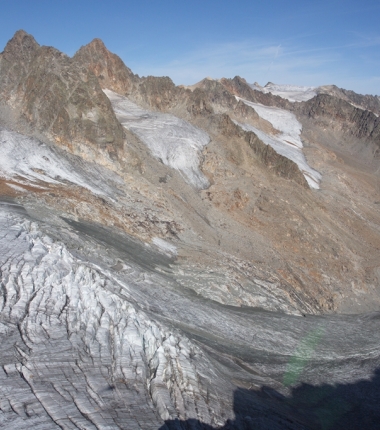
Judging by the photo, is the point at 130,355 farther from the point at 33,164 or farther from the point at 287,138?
the point at 287,138

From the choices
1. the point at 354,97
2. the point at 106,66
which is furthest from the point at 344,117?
the point at 106,66

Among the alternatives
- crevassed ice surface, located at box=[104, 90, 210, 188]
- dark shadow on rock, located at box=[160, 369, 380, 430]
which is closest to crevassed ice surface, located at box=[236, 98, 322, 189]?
crevassed ice surface, located at box=[104, 90, 210, 188]

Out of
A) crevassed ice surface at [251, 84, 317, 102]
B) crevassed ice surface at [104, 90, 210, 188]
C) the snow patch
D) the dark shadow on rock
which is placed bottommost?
the dark shadow on rock

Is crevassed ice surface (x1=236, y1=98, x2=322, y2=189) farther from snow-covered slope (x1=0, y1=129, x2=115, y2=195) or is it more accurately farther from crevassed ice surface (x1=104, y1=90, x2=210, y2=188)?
snow-covered slope (x1=0, y1=129, x2=115, y2=195)

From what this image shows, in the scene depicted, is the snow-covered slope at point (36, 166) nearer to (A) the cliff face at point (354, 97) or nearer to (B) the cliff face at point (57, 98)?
(B) the cliff face at point (57, 98)

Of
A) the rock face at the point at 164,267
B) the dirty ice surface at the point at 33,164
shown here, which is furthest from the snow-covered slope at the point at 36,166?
the rock face at the point at 164,267

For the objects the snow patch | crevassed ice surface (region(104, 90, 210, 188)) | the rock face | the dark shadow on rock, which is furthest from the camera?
crevassed ice surface (region(104, 90, 210, 188))

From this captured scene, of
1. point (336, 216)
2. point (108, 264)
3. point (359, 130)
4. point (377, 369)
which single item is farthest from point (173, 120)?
point (359, 130)
